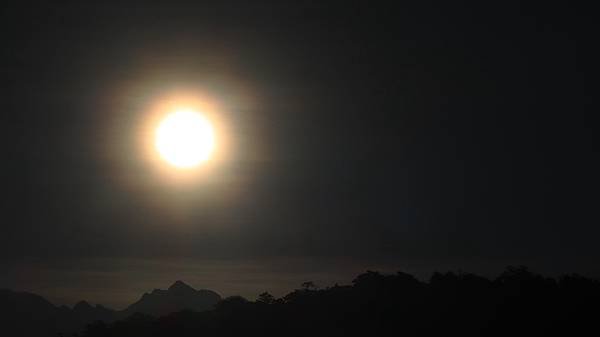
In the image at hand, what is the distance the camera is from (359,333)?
294ft

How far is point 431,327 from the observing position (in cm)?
8712

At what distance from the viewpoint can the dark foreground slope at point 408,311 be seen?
281 feet

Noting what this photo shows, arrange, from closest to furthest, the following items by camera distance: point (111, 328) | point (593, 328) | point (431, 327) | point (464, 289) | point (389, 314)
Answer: point (593, 328) → point (431, 327) → point (389, 314) → point (464, 289) → point (111, 328)

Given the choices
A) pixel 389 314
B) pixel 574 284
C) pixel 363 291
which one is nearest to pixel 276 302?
pixel 363 291

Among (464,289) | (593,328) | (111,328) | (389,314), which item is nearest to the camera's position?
(593,328)

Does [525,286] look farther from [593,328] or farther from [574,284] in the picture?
[593,328]

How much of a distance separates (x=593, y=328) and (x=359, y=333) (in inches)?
1200

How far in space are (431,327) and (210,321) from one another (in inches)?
1432

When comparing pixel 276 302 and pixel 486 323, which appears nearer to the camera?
pixel 486 323

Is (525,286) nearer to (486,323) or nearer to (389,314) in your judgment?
(486,323)

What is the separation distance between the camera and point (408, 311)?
93312 millimetres

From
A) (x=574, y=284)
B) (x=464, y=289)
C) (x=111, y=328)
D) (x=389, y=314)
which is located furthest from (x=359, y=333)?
(x=111, y=328)

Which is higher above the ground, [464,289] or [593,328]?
[464,289]

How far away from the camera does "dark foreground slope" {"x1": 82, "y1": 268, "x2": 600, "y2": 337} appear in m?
85.5
